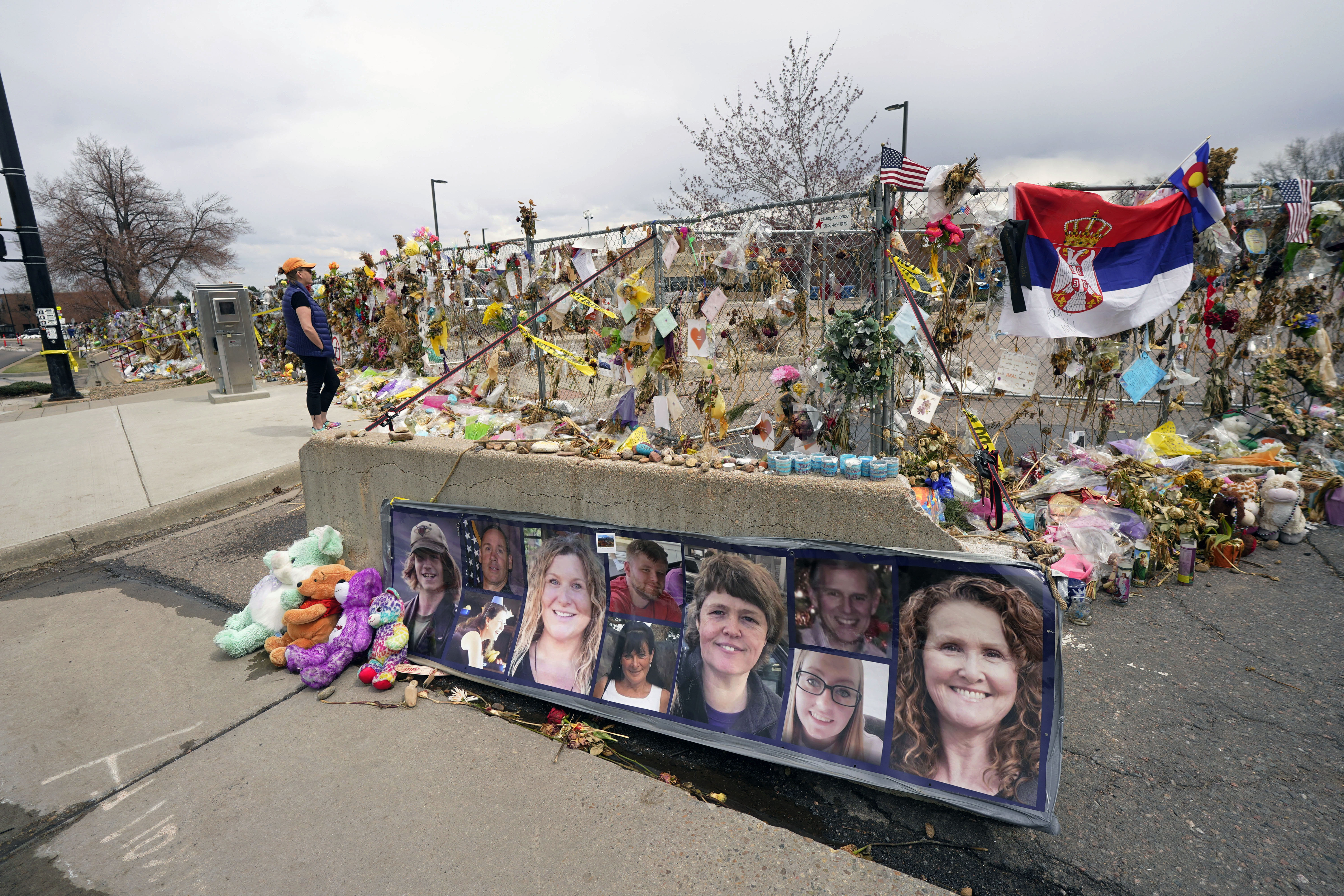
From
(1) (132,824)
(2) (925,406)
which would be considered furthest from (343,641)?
(2) (925,406)

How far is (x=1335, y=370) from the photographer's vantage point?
6086 mm

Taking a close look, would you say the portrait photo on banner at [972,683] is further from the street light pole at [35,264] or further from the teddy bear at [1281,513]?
the street light pole at [35,264]

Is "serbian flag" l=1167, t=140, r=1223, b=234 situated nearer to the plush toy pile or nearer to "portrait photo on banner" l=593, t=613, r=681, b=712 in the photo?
"portrait photo on banner" l=593, t=613, r=681, b=712

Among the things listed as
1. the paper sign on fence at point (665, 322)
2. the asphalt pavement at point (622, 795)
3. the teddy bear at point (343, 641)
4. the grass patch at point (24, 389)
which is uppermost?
the paper sign on fence at point (665, 322)

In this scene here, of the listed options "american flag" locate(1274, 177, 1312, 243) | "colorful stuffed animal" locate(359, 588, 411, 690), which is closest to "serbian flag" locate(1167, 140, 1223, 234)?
"american flag" locate(1274, 177, 1312, 243)

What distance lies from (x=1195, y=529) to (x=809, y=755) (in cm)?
336

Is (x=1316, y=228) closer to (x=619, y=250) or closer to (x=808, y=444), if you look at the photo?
(x=808, y=444)

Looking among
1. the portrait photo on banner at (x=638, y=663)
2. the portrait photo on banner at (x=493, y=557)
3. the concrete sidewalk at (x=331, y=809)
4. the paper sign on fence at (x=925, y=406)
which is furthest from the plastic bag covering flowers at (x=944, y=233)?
the concrete sidewalk at (x=331, y=809)

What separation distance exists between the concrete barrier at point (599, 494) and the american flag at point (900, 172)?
1.87 meters

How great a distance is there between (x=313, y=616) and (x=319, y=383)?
12.7 ft

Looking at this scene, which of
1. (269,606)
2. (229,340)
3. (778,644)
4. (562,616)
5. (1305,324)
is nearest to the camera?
(778,644)

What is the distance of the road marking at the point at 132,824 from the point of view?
2.17 meters

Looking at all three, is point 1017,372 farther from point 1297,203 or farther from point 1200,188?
point 1297,203

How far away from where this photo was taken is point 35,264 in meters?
10.8
